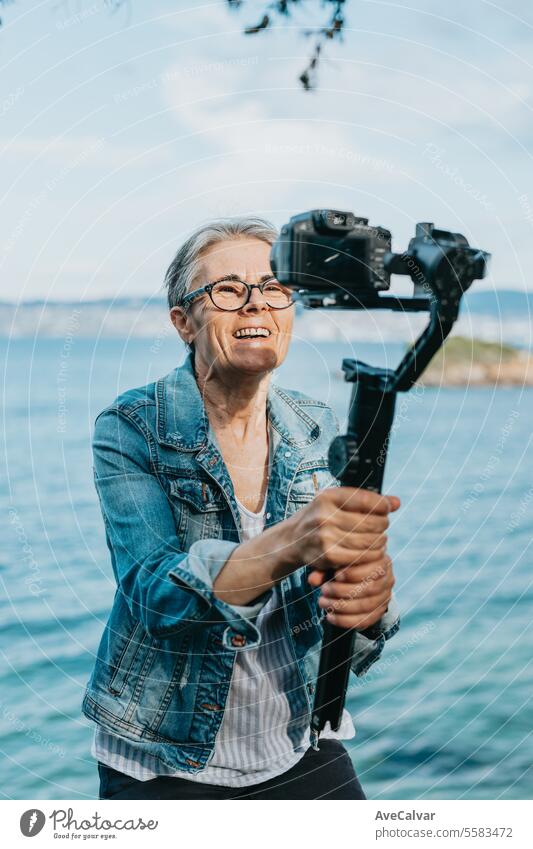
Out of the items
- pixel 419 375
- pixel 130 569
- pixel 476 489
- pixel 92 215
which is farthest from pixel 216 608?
pixel 476 489

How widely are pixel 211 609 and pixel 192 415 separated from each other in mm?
306

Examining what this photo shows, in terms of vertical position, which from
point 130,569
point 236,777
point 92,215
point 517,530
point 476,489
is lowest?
point 236,777

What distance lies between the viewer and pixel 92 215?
1.68 metres

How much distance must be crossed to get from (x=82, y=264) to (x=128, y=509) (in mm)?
703

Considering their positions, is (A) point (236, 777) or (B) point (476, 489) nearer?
(A) point (236, 777)

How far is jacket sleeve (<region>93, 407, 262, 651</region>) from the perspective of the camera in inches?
47.1

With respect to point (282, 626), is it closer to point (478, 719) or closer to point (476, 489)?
point (478, 719)

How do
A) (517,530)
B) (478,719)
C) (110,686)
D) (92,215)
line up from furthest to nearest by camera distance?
(517,530) < (478,719) < (92,215) < (110,686)

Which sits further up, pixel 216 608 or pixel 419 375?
pixel 419 375

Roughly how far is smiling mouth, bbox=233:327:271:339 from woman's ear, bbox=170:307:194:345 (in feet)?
0.32

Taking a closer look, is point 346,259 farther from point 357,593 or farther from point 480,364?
point 480,364

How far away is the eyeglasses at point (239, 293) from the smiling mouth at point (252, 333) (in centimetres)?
3

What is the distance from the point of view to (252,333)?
1.39 meters

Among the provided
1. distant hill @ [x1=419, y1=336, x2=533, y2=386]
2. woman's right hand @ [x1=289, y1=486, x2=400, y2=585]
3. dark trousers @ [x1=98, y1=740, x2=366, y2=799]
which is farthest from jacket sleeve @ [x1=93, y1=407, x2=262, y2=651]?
distant hill @ [x1=419, y1=336, x2=533, y2=386]
